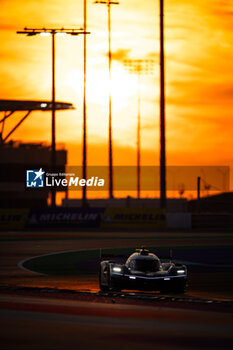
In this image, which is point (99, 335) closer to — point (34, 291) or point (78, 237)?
point (34, 291)

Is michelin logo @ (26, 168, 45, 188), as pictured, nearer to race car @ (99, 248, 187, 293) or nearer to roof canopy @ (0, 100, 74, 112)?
roof canopy @ (0, 100, 74, 112)

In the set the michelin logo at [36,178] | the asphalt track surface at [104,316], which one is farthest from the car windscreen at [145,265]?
the michelin logo at [36,178]

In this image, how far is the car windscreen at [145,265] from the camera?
914 inches

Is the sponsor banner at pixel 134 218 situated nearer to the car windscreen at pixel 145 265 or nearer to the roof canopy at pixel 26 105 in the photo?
the roof canopy at pixel 26 105

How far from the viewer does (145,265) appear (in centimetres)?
2323

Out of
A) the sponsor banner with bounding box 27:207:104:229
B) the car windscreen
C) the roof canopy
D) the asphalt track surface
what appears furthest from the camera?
the roof canopy

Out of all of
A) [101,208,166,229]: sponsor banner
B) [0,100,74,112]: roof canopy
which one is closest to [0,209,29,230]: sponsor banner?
[101,208,166,229]: sponsor banner

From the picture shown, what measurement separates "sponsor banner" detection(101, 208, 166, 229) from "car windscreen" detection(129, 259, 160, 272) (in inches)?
1795

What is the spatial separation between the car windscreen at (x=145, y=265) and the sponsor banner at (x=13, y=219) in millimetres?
45998

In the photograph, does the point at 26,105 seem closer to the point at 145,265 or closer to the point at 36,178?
the point at 36,178

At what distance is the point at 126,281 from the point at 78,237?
112 ft

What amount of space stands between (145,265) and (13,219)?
154ft

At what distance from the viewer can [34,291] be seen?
23.4 meters

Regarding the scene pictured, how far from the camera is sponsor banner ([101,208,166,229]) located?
69.1 metres
